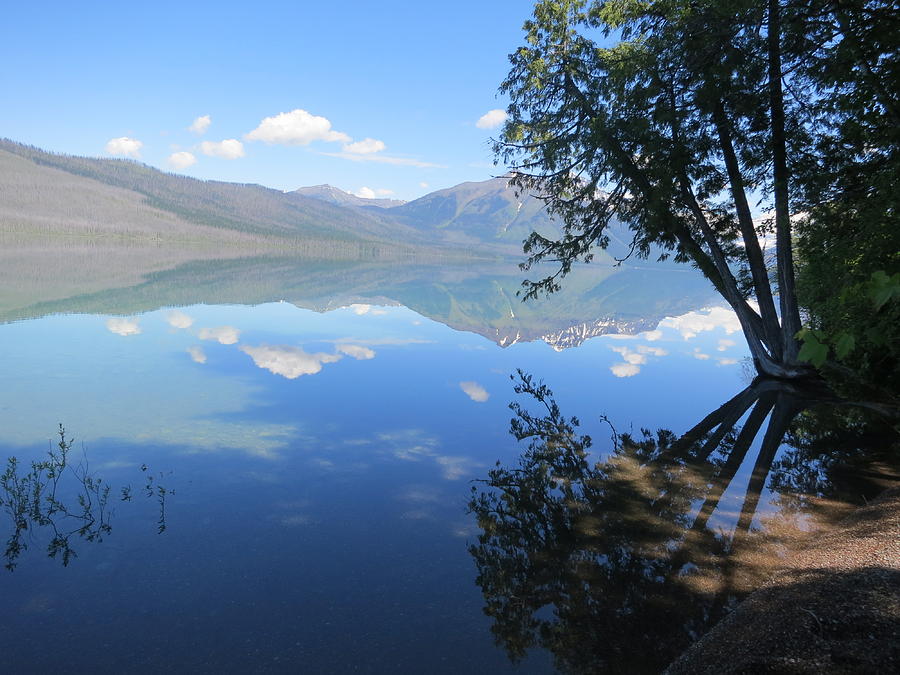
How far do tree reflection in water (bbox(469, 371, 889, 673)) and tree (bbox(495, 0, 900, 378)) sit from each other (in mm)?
7775

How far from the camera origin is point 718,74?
17.5m

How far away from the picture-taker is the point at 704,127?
64.7 feet

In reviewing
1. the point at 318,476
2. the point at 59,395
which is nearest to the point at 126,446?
the point at 318,476

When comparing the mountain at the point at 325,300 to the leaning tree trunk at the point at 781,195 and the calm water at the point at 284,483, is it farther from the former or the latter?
the leaning tree trunk at the point at 781,195

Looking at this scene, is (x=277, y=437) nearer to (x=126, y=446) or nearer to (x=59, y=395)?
(x=126, y=446)

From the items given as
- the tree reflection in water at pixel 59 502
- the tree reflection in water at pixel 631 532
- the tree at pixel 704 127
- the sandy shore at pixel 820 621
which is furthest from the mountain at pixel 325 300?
the sandy shore at pixel 820 621

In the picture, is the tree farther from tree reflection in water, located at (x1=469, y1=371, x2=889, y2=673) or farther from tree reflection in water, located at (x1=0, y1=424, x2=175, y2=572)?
tree reflection in water, located at (x1=0, y1=424, x2=175, y2=572)

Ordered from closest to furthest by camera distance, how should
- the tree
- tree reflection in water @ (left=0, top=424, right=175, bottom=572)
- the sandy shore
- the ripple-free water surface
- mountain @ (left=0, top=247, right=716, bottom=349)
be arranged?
the sandy shore, the ripple-free water surface, tree reflection in water @ (left=0, top=424, right=175, bottom=572), the tree, mountain @ (left=0, top=247, right=716, bottom=349)

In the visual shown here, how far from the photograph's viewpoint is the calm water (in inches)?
237

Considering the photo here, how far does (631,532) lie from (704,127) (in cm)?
1679

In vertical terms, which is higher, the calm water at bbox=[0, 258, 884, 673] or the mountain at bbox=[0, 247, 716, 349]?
the mountain at bbox=[0, 247, 716, 349]

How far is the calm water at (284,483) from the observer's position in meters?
6.03

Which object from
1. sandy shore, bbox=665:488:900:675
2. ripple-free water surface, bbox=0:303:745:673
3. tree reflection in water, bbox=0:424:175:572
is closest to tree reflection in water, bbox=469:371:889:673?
ripple-free water surface, bbox=0:303:745:673

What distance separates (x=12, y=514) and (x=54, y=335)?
20982 mm
